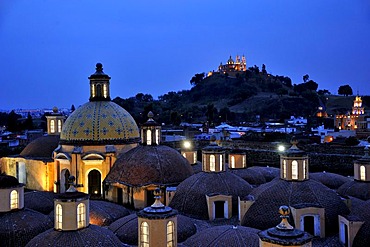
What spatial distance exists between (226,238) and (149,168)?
1067cm

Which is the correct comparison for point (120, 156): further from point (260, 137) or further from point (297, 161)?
point (260, 137)

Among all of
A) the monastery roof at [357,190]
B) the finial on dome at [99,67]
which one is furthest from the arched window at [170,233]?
the finial on dome at [99,67]

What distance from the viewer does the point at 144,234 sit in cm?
1617

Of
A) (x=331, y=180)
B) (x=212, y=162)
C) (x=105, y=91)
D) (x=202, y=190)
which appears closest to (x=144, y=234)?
(x=202, y=190)

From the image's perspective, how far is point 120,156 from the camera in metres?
30.3

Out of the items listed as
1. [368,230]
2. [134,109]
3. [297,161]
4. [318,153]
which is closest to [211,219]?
[297,161]

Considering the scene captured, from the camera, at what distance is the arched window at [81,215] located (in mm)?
18109

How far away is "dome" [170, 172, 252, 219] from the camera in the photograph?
24.9 m

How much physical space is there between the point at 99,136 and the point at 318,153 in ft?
106

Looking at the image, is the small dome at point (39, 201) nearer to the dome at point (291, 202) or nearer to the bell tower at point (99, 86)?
the bell tower at point (99, 86)

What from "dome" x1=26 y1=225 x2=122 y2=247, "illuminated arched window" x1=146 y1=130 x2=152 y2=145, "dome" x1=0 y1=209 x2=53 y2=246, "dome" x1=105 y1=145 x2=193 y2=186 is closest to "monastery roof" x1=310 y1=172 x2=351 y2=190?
"dome" x1=105 y1=145 x2=193 y2=186

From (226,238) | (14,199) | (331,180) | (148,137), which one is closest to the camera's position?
(226,238)

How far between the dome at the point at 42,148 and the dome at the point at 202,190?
13.9m

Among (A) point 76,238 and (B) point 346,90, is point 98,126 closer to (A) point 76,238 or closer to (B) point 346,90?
(A) point 76,238
